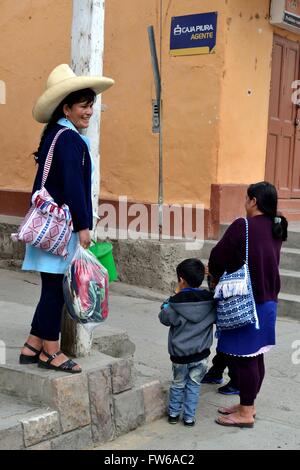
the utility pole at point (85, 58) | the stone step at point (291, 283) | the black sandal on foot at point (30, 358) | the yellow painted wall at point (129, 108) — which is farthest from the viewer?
the yellow painted wall at point (129, 108)

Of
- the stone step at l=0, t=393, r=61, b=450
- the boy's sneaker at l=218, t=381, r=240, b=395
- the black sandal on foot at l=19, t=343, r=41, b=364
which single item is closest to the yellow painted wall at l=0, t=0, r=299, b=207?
the boy's sneaker at l=218, t=381, r=240, b=395

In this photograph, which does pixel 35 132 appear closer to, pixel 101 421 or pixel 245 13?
pixel 245 13

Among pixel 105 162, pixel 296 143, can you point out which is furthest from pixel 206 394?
pixel 296 143

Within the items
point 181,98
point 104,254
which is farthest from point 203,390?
point 181,98

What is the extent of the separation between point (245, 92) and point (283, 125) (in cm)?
104

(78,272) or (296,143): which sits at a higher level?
(296,143)

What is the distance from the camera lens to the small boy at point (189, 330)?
396cm

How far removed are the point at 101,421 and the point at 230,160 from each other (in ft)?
14.9

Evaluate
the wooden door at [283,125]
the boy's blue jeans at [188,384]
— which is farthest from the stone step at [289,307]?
the boy's blue jeans at [188,384]

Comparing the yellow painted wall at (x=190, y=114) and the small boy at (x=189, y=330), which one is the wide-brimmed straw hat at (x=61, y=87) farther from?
the yellow painted wall at (x=190, y=114)

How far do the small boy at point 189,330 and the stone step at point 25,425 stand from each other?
87cm
